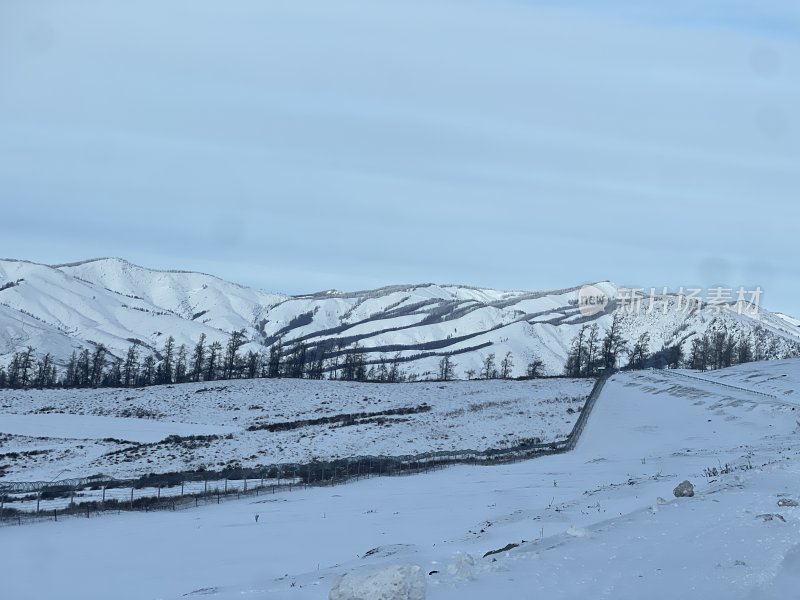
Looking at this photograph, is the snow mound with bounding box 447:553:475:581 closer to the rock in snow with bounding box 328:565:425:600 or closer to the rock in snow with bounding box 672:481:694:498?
the rock in snow with bounding box 328:565:425:600

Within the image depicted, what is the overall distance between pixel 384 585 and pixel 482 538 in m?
6.47

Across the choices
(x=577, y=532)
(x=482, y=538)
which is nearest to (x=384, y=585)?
(x=577, y=532)

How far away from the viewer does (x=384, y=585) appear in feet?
33.0

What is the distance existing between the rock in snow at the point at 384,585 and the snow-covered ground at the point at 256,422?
30929 millimetres

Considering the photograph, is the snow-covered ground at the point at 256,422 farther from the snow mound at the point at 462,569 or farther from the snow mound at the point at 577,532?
the snow mound at the point at 462,569

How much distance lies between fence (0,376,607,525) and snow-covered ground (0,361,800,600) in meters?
1.21

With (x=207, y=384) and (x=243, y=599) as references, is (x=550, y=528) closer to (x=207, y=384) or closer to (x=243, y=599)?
(x=243, y=599)

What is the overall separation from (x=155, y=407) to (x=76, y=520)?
169 feet

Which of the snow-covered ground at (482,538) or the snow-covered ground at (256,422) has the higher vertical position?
the snow-covered ground at (482,538)

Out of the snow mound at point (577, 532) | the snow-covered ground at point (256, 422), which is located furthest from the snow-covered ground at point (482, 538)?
the snow-covered ground at point (256, 422)

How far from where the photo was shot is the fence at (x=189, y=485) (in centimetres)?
2572

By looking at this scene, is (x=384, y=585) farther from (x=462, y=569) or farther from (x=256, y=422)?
(x=256, y=422)

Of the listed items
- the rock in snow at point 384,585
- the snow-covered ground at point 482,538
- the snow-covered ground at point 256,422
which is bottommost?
Answer: the snow-covered ground at point 256,422

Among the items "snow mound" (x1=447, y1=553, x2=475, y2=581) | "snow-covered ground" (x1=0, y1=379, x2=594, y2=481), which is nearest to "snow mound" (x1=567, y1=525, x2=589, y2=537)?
"snow mound" (x1=447, y1=553, x2=475, y2=581)
